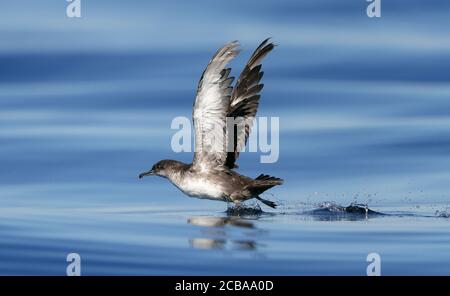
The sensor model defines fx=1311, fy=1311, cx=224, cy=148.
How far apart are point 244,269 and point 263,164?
6118 millimetres

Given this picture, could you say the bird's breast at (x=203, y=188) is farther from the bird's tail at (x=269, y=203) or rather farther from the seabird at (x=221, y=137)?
the bird's tail at (x=269, y=203)

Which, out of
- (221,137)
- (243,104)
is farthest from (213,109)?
(243,104)

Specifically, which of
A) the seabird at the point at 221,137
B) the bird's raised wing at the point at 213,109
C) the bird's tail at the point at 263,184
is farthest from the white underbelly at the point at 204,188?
the bird's tail at the point at 263,184

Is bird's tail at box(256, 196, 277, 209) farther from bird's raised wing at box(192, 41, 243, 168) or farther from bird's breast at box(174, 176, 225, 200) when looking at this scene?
bird's raised wing at box(192, 41, 243, 168)

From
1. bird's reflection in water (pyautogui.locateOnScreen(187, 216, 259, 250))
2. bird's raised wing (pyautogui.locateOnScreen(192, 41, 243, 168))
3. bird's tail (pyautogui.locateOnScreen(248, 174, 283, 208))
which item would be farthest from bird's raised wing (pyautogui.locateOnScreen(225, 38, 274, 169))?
bird's reflection in water (pyautogui.locateOnScreen(187, 216, 259, 250))

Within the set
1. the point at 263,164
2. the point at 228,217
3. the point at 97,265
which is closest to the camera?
the point at 97,265

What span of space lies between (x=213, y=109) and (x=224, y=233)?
5.44 ft

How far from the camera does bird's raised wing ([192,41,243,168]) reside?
1407 cm

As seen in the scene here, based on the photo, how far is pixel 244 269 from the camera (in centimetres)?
1170

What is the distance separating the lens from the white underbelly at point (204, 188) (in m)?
14.9

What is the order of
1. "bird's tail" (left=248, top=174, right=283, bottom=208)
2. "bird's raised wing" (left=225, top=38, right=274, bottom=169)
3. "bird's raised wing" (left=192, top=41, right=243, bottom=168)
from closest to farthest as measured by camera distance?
"bird's raised wing" (left=192, top=41, right=243, bottom=168), "bird's tail" (left=248, top=174, right=283, bottom=208), "bird's raised wing" (left=225, top=38, right=274, bottom=169)

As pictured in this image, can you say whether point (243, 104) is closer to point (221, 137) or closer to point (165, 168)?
point (221, 137)

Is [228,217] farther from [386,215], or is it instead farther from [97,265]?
[97,265]
